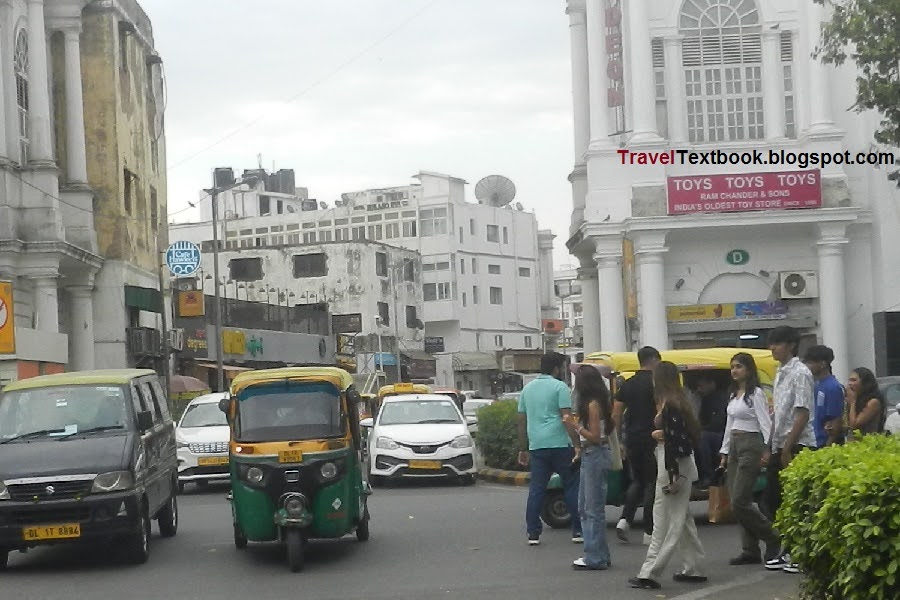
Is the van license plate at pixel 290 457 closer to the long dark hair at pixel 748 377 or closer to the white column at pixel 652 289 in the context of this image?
the long dark hair at pixel 748 377

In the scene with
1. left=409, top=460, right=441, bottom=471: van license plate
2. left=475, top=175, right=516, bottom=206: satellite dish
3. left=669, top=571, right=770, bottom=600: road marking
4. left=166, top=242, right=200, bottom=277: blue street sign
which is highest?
left=475, top=175, right=516, bottom=206: satellite dish

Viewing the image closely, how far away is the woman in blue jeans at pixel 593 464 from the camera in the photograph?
12.2m

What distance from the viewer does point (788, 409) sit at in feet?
38.1

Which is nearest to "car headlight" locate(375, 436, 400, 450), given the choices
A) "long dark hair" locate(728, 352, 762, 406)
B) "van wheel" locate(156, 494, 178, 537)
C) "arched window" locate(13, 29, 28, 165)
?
"van wheel" locate(156, 494, 178, 537)

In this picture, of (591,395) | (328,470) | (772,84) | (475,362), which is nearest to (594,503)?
(591,395)

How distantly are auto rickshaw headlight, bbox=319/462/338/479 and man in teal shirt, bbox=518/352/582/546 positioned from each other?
1.81m

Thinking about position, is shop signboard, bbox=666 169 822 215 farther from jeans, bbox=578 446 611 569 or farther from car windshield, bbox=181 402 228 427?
jeans, bbox=578 446 611 569

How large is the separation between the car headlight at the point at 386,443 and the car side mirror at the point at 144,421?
404 inches

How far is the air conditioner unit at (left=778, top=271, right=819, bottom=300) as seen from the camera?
3566 centimetres

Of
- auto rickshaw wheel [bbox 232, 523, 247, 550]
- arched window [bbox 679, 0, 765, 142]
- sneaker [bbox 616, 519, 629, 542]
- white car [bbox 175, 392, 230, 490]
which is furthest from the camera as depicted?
arched window [bbox 679, 0, 765, 142]

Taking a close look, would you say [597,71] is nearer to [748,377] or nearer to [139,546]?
[139,546]

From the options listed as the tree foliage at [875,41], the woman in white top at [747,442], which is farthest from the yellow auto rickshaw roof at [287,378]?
the tree foliage at [875,41]

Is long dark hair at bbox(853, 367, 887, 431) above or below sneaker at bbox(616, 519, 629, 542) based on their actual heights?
above

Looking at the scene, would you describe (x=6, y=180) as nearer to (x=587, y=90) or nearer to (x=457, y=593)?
(x=587, y=90)
